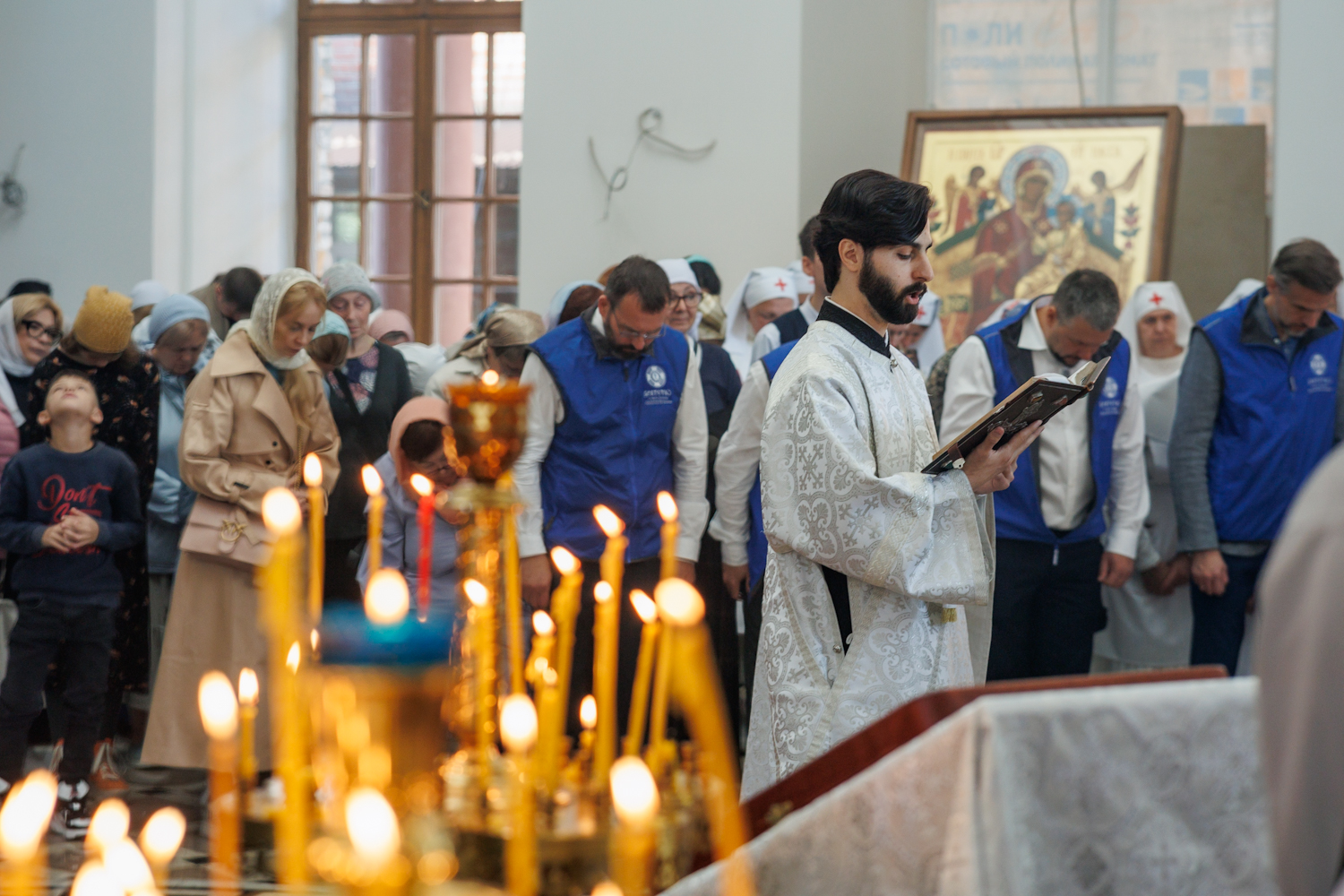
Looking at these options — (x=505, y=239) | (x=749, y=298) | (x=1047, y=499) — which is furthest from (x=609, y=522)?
(x=505, y=239)

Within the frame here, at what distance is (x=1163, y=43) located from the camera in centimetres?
740

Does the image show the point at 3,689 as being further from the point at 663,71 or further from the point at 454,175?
the point at 454,175

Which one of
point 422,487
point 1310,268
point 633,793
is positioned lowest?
point 633,793

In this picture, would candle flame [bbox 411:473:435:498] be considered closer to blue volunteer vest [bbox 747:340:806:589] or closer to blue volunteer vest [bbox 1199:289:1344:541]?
blue volunteer vest [bbox 747:340:806:589]

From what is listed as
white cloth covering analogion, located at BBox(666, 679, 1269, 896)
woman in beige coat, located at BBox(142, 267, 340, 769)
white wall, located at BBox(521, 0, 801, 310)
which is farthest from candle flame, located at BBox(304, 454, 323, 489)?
white wall, located at BBox(521, 0, 801, 310)

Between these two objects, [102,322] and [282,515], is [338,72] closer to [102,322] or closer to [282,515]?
[102,322]

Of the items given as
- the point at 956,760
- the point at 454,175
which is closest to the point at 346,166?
the point at 454,175

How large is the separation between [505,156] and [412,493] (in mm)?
4894

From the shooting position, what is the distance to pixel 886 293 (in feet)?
7.88

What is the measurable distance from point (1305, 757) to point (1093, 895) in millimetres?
364

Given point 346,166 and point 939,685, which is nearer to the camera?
point 939,685

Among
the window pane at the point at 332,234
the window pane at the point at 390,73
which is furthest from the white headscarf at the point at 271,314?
the window pane at the point at 390,73

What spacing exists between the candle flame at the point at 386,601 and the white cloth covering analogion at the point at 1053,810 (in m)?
0.52

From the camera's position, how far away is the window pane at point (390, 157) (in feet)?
27.4
